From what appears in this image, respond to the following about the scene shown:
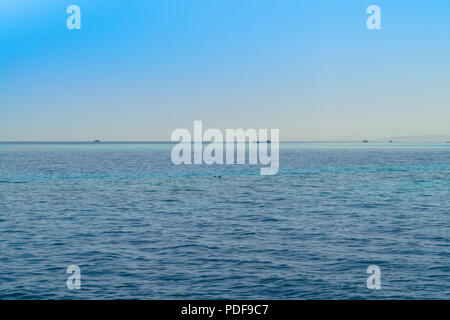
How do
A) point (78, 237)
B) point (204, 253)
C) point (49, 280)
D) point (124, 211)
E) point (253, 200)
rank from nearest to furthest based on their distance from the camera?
1. point (49, 280)
2. point (204, 253)
3. point (78, 237)
4. point (124, 211)
5. point (253, 200)

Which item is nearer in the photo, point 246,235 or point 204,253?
point 204,253

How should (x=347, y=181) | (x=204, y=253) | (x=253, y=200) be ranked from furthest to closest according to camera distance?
(x=347, y=181), (x=253, y=200), (x=204, y=253)

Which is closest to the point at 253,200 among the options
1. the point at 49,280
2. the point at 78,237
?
the point at 78,237

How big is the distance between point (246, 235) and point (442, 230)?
1624cm

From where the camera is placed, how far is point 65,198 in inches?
2402

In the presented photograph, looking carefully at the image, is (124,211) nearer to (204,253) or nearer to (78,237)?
(78,237)

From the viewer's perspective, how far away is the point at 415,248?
104 feet
